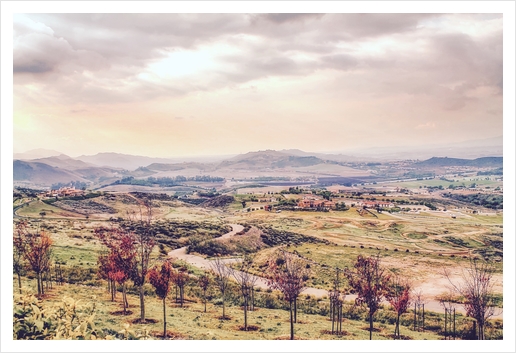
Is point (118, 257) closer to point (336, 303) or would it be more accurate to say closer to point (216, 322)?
point (216, 322)

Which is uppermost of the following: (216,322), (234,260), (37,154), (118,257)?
(37,154)

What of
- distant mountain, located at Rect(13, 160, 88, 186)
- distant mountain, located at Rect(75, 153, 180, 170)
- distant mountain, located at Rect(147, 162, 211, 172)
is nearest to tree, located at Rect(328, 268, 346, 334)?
distant mountain, located at Rect(147, 162, 211, 172)

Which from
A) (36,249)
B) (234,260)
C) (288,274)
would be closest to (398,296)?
(288,274)

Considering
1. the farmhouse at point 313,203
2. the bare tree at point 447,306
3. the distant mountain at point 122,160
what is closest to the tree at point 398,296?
the bare tree at point 447,306

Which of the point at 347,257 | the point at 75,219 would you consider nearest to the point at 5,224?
the point at 75,219

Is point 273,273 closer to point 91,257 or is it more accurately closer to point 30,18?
point 91,257
